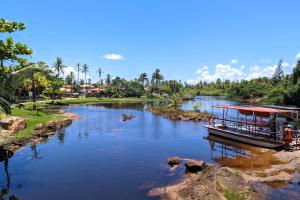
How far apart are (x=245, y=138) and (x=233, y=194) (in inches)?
813

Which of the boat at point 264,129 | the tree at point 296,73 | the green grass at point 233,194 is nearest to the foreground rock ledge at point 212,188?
the green grass at point 233,194

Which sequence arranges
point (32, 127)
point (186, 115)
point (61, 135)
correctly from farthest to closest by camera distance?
1. point (186, 115)
2. point (61, 135)
3. point (32, 127)

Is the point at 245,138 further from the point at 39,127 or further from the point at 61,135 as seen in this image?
the point at 39,127

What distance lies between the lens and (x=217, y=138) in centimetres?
4156

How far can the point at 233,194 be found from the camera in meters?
17.4

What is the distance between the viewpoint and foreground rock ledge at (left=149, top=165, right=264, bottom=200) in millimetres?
17844

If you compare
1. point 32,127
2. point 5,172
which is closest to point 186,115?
point 32,127

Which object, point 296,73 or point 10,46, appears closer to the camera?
point 10,46

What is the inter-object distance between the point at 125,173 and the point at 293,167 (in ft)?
42.8

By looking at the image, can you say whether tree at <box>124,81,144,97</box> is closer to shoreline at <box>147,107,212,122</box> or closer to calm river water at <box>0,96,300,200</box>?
shoreline at <box>147,107,212,122</box>

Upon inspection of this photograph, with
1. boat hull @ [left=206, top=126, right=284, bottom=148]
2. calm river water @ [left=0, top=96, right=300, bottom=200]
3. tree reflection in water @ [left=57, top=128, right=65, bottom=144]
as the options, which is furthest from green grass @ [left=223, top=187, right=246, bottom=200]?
tree reflection in water @ [left=57, top=128, right=65, bottom=144]

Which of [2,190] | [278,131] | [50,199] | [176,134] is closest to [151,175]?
[50,199]

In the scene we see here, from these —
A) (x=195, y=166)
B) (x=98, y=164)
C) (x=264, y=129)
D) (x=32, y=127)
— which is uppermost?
(x=32, y=127)

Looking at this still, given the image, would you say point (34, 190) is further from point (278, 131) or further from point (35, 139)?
point (278, 131)
